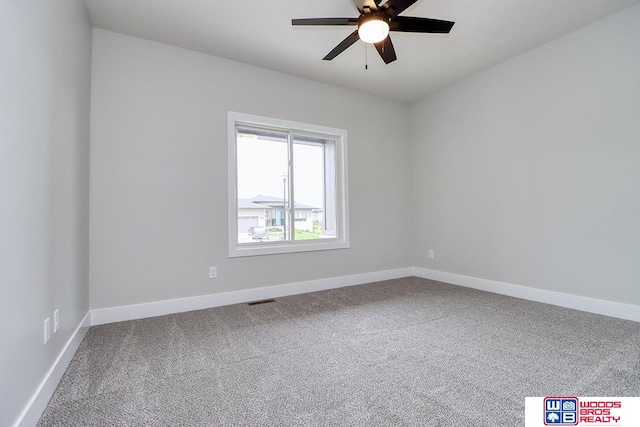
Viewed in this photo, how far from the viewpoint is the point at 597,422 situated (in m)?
1.35

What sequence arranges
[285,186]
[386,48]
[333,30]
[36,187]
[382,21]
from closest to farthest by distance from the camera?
[36,187]
[382,21]
[386,48]
[333,30]
[285,186]

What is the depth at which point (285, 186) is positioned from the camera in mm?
3871

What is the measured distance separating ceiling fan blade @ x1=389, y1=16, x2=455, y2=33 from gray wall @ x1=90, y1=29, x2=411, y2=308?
1868 mm

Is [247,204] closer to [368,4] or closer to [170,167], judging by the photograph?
[170,167]

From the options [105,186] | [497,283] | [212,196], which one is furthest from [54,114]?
[497,283]

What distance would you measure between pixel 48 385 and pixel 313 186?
3.23 metres

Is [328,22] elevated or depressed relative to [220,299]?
elevated

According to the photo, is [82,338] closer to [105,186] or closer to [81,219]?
[81,219]

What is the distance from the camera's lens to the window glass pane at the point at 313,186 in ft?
13.1

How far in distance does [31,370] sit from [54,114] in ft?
4.60

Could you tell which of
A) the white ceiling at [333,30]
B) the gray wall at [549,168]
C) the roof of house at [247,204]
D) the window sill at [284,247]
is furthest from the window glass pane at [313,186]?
the gray wall at [549,168]

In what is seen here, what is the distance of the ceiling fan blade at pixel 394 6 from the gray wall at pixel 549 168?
7.33 ft

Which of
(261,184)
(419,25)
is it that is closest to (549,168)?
(419,25)

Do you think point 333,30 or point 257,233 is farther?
point 257,233
